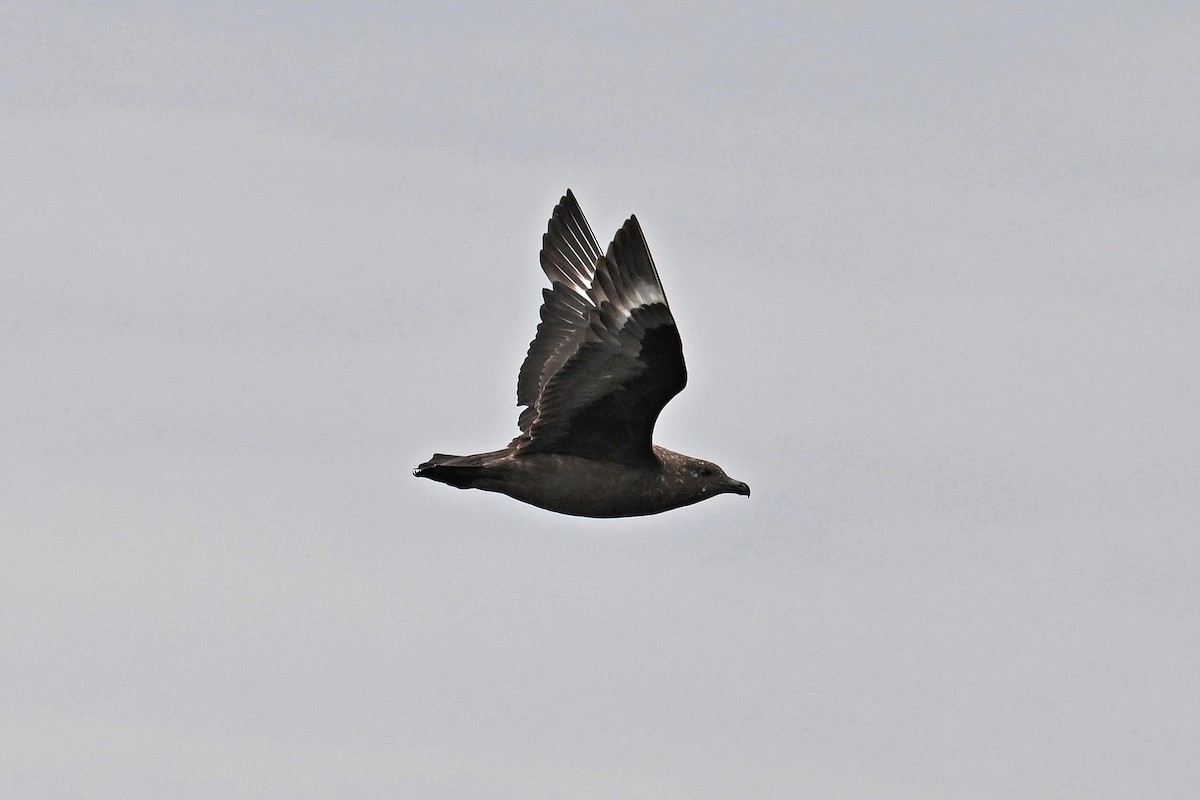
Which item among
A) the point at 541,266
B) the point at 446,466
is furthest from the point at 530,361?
the point at 446,466

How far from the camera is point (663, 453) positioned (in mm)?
18875

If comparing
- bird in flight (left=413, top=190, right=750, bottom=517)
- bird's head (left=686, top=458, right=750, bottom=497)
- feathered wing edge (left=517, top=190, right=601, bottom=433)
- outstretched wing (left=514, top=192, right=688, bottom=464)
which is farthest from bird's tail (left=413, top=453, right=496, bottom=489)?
bird's head (left=686, top=458, right=750, bottom=497)

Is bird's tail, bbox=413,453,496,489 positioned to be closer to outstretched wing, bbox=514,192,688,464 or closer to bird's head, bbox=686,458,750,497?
outstretched wing, bbox=514,192,688,464

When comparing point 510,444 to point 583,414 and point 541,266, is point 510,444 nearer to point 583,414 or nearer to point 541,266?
point 583,414

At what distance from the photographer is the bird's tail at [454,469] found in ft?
59.5

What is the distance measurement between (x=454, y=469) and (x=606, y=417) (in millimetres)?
1379

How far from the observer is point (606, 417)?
18.1m

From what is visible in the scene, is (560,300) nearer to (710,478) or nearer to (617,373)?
(710,478)

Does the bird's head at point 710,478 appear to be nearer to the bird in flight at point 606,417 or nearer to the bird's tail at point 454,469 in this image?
the bird in flight at point 606,417

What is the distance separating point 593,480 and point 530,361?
6.91 ft

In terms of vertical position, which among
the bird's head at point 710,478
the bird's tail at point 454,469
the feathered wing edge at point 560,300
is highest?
the feathered wing edge at point 560,300

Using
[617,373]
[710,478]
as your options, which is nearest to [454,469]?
[617,373]

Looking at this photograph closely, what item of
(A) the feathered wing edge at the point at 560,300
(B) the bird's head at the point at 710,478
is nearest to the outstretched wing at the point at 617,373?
(A) the feathered wing edge at the point at 560,300

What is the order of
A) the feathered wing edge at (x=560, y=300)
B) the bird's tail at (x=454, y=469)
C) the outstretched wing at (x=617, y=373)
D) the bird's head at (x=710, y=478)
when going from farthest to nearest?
the feathered wing edge at (x=560, y=300) < the bird's head at (x=710, y=478) < the bird's tail at (x=454, y=469) < the outstretched wing at (x=617, y=373)
